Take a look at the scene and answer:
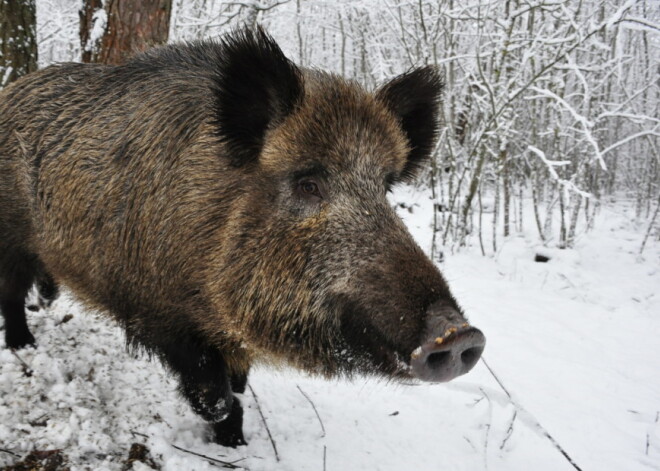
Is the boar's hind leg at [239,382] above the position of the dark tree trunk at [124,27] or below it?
below

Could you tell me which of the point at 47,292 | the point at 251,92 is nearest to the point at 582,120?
the point at 251,92

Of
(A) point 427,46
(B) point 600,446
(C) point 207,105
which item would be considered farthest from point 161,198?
(A) point 427,46

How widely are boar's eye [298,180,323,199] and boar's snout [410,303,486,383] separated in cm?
78

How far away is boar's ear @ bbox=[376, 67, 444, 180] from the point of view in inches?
107

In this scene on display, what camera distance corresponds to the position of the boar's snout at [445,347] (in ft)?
5.48

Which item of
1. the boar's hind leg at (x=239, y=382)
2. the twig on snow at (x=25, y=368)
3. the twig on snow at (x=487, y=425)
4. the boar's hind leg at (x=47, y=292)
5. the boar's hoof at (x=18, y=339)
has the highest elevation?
the boar's hind leg at (x=47, y=292)

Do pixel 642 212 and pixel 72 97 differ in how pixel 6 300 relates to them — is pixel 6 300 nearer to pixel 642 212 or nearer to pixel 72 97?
pixel 72 97

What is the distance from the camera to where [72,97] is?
10.3 feet

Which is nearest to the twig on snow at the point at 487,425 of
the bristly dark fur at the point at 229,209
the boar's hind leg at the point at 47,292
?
the bristly dark fur at the point at 229,209

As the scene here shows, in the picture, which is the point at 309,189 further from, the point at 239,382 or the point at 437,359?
the point at 239,382

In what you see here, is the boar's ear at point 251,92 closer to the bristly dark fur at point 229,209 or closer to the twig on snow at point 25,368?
the bristly dark fur at point 229,209

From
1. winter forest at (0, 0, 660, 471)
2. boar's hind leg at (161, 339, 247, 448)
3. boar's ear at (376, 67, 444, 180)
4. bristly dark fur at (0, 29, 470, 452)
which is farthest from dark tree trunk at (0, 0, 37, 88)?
boar's ear at (376, 67, 444, 180)

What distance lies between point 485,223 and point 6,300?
364 inches

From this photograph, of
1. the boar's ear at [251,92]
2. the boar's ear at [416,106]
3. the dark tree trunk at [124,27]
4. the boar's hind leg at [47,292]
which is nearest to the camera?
the boar's ear at [251,92]
